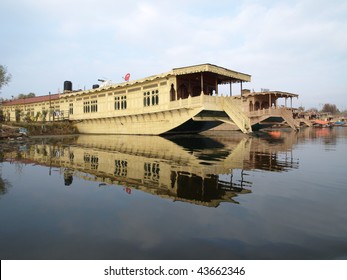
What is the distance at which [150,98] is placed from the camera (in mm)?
30391

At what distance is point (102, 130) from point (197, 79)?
16.2 m

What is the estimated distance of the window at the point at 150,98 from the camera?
29797mm

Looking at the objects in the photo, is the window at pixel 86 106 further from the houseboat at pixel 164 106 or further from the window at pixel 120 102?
the window at pixel 120 102

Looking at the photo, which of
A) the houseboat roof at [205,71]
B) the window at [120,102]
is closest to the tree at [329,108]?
the houseboat roof at [205,71]

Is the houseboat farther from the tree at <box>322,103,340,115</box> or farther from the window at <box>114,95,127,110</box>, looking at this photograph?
the tree at <box>322,103,340,115</box>

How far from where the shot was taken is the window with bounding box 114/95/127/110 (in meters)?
34.0

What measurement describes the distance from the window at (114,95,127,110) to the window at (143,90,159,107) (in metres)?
3.86

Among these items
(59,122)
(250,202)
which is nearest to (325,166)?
(250,202)

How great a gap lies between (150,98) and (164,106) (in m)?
2.87

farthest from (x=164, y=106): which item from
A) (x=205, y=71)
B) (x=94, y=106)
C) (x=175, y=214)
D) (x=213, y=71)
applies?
(x=175, y=214)

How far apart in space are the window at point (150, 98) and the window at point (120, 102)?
3.86 metres

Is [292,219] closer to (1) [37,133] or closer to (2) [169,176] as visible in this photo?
(2) [169,176]

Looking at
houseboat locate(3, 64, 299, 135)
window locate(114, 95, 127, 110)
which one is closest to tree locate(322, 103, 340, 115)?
houseboat locate(3, 64, 299, 135)

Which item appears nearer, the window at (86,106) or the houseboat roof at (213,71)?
the houseboat roof at (213,71)
